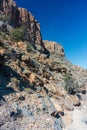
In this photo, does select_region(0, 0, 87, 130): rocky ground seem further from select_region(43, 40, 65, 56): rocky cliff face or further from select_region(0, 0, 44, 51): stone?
select_region(43, 40, 65, 56): rocky cliff face

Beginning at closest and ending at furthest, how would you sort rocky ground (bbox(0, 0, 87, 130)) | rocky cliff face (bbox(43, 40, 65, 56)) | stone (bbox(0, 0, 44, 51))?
rocky ground (bbox(0, 0, 87, 130)) → stone (bbox(0, 0, 44, 51)) → rocky cliff face (bbox(43, 40, 65, 56))

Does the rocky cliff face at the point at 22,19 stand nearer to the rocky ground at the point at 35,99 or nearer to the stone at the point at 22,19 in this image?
the stone at the point at 22,19

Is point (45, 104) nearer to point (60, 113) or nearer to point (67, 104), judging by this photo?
point (60, 113)

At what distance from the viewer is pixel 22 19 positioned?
6094 centimetres

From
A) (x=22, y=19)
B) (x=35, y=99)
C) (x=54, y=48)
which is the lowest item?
(x=35, y=99)

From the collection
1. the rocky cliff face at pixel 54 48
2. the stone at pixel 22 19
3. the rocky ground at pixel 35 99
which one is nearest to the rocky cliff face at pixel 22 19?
the stone at pixel 22 19

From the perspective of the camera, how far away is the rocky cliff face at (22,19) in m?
56.4

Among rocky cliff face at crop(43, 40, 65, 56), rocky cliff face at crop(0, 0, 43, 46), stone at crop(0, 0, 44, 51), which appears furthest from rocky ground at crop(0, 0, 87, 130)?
rocky cliff face at crop(43, 40, 65, 56)

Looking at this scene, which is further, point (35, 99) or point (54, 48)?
point (54, 48)

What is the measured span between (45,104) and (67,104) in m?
4.98

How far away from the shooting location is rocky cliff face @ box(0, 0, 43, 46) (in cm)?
5641

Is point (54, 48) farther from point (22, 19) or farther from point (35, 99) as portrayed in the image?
point (35, 99)

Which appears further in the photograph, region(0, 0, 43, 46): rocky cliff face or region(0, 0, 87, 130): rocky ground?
region(0, 0, 43, 46): rocky cliff face

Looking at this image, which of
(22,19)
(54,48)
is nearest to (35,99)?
(22,19)
